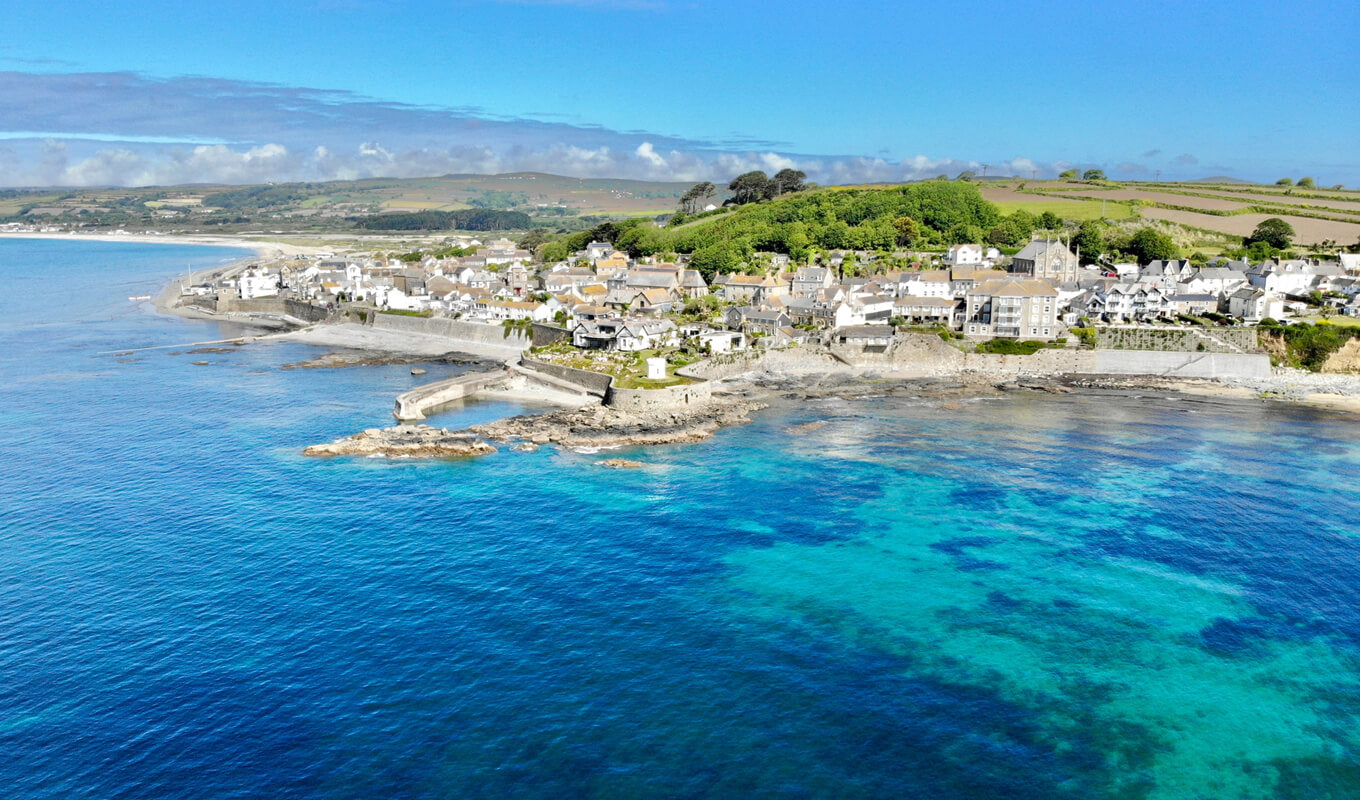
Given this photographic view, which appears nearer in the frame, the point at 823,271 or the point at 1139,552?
the point at 1139,552

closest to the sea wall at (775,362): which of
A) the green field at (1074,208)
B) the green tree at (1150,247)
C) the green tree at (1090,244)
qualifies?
the green tree at (1090,244)

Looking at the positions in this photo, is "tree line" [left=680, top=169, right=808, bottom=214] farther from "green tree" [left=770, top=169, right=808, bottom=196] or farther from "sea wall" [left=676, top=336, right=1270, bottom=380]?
"sea wall" [left=676, top=336, right=1270, bottom=380]

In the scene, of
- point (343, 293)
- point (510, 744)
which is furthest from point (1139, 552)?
point (343, 293)

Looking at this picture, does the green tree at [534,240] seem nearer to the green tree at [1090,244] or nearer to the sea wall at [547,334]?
the sea wall at [547,334]

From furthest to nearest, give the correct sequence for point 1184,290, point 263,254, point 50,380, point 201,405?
point 263,254 → point 1184,290 → point 50,380 → point 201,405

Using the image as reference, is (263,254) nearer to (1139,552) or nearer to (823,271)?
(823,271)
